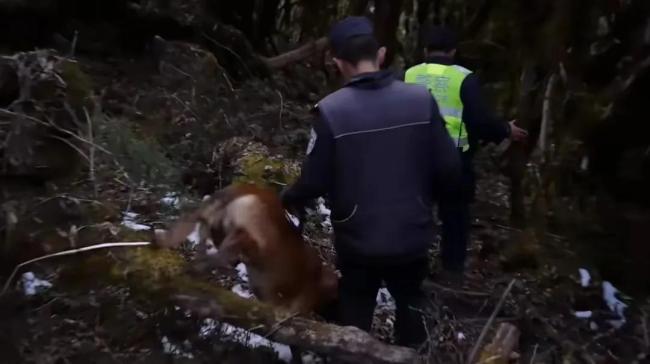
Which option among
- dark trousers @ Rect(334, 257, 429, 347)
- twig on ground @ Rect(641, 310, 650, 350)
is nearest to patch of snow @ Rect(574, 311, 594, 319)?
twig on ground @ Rect(641, 310, 650, 350)

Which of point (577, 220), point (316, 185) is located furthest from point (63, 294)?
point (577, 220)

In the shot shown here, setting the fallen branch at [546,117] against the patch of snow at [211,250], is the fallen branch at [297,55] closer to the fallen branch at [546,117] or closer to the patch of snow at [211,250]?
the fallen branch at [546,117]

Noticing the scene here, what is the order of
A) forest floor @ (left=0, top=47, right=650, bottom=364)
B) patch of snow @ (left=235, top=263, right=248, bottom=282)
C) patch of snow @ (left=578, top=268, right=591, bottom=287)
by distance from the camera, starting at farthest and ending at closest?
patch of snow @ (left=578, top=268, right=591, bottom=287)
patch of snow @ (left=235, top=263, right=248, bottom=282)
forest floor @ (left=0, top=47, right=650, bottom=364)

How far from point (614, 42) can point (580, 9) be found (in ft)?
1.04

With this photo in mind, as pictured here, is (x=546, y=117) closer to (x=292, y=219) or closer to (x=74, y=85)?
(x=292, y=219)

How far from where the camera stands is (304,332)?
12.2 feet

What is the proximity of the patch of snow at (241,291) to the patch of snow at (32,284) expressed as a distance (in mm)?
915

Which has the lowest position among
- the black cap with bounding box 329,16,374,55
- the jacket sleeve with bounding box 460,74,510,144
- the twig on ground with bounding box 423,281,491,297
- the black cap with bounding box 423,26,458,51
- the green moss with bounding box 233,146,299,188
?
the twig on ground with bounding box 423,281,491,297

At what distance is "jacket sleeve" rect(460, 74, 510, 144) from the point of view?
4672mm

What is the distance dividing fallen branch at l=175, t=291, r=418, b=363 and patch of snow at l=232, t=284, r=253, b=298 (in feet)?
0.75

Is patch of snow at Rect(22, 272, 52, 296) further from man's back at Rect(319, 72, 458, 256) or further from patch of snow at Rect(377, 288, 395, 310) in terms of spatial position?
patch of snow at Rect(377, 288, 395, 310)

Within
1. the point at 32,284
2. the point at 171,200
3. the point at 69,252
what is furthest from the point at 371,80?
the point at 171,200

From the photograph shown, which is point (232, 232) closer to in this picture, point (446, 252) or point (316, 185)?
point (316, 185)

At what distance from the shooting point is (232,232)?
382 cm
